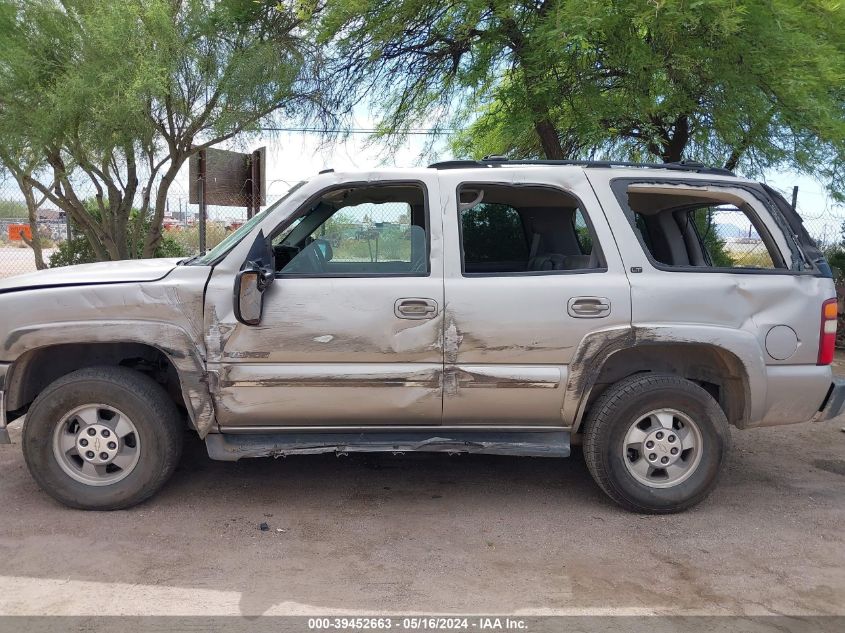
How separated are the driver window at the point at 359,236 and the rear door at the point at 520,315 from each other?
0.27 m

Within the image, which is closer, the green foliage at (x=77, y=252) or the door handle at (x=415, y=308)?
the door handle at (x=415, y=308)

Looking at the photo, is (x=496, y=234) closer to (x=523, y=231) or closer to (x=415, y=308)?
(x=523, y=231)

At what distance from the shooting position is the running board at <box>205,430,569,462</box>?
4152mm

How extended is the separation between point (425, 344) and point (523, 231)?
156cm

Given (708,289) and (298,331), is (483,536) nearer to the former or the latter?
(298,331)

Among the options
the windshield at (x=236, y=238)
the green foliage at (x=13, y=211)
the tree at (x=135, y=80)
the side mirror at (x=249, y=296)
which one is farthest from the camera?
the green foliage at (x=13, y=211)

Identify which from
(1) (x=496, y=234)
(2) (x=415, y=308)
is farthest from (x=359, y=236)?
(1) (x=496, y=234)

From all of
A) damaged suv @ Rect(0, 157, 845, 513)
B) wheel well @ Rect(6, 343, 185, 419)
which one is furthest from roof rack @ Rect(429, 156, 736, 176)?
wheel well @ Rect(6, 343, 185, 419)

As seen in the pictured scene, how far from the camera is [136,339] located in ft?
13.3

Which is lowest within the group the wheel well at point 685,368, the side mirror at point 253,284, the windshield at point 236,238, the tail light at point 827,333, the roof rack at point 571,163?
the wheel well at point 685,368

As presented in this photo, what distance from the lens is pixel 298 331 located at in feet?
13.3

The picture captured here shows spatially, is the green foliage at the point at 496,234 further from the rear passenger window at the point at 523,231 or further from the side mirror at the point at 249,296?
the side mirror at the point at 249,296

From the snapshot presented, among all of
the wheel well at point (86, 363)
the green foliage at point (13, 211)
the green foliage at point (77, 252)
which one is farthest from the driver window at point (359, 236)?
the green foliage at point (13, 211)

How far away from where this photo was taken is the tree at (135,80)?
7.74m
